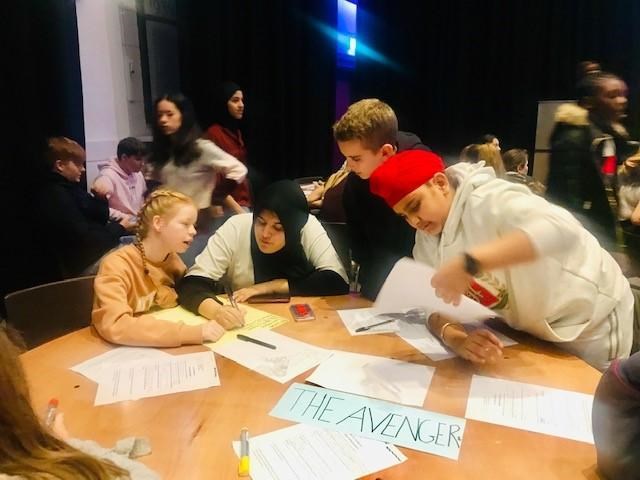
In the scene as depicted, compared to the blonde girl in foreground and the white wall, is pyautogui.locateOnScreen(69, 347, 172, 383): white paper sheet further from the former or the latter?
the white wall

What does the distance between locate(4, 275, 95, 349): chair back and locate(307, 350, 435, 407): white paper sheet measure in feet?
2.89

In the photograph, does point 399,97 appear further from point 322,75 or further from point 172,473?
point 172,473

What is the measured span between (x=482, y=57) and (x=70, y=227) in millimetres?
4368

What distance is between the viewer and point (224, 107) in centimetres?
349

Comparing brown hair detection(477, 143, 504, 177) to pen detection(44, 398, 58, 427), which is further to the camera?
brown hair detection(477, 143, 504, 177)

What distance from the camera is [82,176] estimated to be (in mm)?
3148

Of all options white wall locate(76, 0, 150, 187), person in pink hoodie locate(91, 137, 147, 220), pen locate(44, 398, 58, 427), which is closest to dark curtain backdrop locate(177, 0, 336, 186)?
white wall locate(76, 0, 150, 187)

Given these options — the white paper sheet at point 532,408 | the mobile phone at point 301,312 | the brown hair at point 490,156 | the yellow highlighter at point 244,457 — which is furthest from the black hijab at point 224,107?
the yellow highlighter at point 244,457

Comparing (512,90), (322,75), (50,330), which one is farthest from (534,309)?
(512,90)

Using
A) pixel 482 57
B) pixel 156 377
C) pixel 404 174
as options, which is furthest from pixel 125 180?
pixel 482 57

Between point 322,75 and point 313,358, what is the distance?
423 cm

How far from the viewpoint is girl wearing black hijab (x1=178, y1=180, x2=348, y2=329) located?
196 cm

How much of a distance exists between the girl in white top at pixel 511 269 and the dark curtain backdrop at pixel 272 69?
2499 mm

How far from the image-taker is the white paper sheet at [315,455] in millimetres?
980
